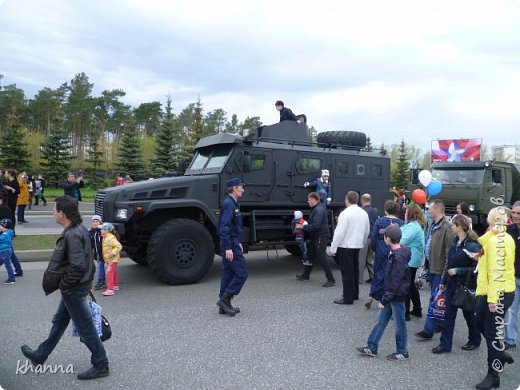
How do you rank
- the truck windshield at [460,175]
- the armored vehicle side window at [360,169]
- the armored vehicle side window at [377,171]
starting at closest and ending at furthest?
the armored vehicle side window at [360,169] → the armored vehicle side window at [377,171] → the truck windshield at [460,175]

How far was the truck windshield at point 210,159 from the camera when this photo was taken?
8.20 meters

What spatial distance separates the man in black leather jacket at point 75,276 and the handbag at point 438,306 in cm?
358

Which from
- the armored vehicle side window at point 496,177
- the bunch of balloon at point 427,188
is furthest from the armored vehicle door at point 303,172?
the armored vehicle side window at point 496,177

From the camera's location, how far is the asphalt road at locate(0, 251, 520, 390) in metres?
3.73

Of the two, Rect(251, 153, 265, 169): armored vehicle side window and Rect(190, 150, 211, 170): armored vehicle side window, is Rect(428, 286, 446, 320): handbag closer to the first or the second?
Rect(251, 153, 265, 169): armored vehicle side window

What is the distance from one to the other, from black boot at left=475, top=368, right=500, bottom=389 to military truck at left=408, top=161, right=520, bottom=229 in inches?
398

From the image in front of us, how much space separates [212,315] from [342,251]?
2231 mm

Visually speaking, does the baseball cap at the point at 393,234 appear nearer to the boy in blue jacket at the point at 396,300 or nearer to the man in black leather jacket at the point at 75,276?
the boy in blue jacket at the point at 396,300

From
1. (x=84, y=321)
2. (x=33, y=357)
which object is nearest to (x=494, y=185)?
(x=84, y=321)

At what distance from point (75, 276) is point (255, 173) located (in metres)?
5.03

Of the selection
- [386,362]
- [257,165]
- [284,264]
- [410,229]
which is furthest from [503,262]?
[284,264]

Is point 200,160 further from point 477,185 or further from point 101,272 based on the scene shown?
point 477,185

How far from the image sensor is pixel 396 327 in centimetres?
429

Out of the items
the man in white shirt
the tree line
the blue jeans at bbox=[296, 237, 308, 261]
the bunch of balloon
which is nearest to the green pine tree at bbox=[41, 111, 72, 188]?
the tree line
